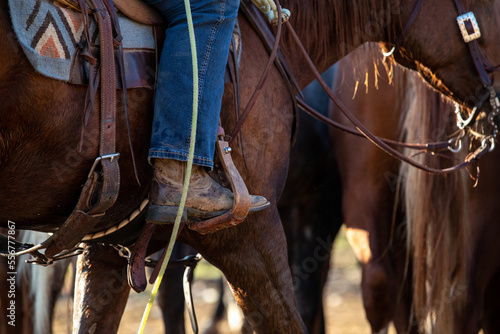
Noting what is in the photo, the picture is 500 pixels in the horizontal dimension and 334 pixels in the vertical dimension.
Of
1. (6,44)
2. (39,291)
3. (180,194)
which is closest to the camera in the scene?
(6,44)

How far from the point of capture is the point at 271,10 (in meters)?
2.28

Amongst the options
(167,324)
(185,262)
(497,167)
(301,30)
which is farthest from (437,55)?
(167,324)

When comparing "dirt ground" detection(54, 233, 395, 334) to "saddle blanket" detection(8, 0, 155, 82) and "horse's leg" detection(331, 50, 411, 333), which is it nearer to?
"horse's leg" detection(331, 50, 411, 333)

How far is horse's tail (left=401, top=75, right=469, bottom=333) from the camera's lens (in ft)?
11.6

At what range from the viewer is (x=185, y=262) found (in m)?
2.74

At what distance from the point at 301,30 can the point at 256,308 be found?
1.14 meters

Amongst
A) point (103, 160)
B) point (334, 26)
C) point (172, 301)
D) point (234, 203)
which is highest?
point (334, 26)

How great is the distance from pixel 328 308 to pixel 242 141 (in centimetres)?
479

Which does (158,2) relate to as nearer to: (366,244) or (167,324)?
(366,244)

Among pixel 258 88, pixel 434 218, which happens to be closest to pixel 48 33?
pixel 258 88

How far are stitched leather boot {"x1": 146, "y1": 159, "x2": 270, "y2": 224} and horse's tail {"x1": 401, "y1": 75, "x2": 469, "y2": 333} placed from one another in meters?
1.87

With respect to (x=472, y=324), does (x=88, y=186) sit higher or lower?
higher

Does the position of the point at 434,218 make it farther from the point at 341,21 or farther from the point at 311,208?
the point at 341,21

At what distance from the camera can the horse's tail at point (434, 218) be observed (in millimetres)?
3543
